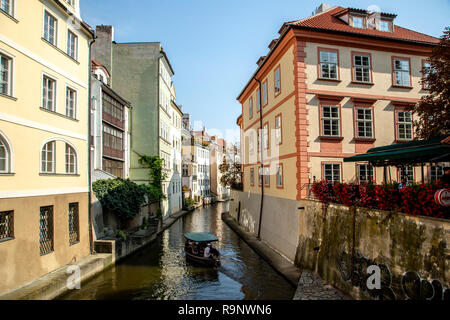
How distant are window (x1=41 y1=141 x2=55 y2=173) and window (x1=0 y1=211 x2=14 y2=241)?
254 cm

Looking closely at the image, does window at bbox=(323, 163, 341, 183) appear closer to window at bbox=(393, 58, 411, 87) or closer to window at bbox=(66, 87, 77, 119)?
window at bbox=(393, 58, 411, 87)

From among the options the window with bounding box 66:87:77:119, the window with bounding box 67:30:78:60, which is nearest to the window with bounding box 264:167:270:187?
the window with bounding box 66:87:77:119

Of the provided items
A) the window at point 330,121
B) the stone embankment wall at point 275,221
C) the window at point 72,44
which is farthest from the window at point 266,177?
the window at point 72,44

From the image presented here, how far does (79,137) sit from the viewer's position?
15.9 metres

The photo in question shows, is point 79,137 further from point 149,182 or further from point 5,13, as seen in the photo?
point 149,182

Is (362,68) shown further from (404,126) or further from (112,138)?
(112,138)

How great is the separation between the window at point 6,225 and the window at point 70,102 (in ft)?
19.3

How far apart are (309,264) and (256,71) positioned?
14.6 meters

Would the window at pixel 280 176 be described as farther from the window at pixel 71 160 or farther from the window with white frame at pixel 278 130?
the window at pixel 71 160

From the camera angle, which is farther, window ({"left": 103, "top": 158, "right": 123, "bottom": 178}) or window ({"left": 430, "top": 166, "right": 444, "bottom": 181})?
window ({"left": 103, "top": 158, "right": 123, "bottom": 178})

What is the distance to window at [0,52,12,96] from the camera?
36.6 ft

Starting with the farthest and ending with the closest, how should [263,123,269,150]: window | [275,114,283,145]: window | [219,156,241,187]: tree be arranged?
[219,156,241,187]: tree < [263,123,269,150]: window < [275,114,283,145]: window

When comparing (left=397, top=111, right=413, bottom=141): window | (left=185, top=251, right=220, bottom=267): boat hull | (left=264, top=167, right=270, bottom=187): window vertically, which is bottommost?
(left=185, top=251, right=220, bottom=267): boat hull
